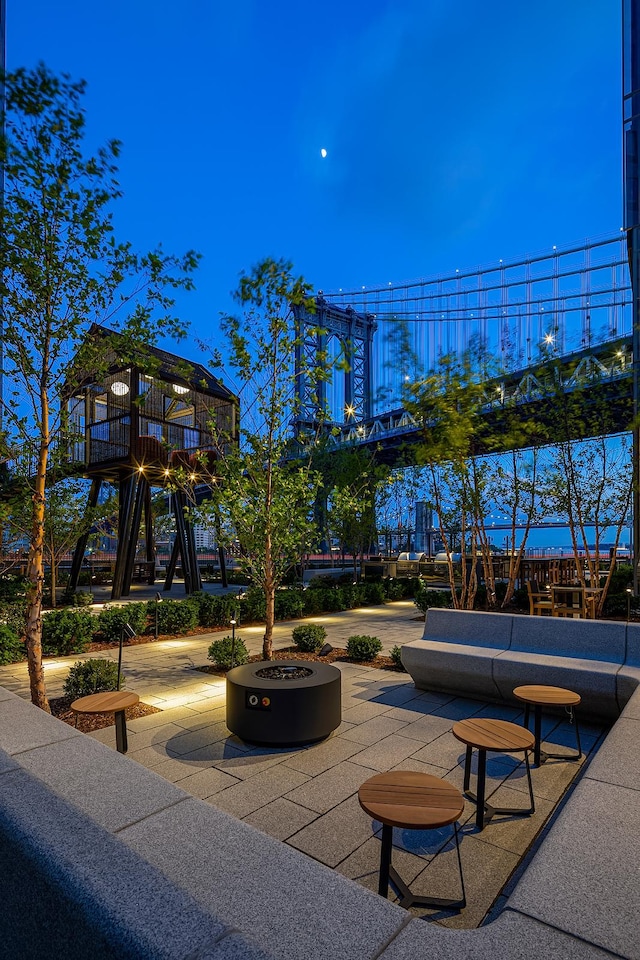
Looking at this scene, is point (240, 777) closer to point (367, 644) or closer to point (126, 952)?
point (126, 952)

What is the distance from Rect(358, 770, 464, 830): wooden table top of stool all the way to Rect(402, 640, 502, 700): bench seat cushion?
334cm

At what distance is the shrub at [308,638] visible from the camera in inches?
358

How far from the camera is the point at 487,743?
361cm

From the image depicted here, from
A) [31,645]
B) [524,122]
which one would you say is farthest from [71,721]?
[524,122]

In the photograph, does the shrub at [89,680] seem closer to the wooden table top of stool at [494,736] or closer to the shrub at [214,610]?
the wooden table top of stool at [494,736]

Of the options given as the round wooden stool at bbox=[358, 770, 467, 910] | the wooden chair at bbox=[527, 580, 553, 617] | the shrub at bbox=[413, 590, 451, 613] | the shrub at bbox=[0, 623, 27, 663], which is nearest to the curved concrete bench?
the round wooden stool at bbox=[358, 770, 467, 910]

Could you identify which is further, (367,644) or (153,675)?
(367,644)

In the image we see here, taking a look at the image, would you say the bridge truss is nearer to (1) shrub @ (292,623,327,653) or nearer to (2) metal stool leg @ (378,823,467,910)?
(1) shrub @ (292,623,327,653)

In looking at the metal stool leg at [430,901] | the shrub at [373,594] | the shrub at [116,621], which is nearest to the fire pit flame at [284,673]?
the metal stool leg at [430,901]

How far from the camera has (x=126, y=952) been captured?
4.46 feet

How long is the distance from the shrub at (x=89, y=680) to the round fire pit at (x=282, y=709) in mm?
1785

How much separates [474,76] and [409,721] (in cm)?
20080

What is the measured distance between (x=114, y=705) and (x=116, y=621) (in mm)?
5589

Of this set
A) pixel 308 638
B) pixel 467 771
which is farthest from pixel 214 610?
pixel 467 771
